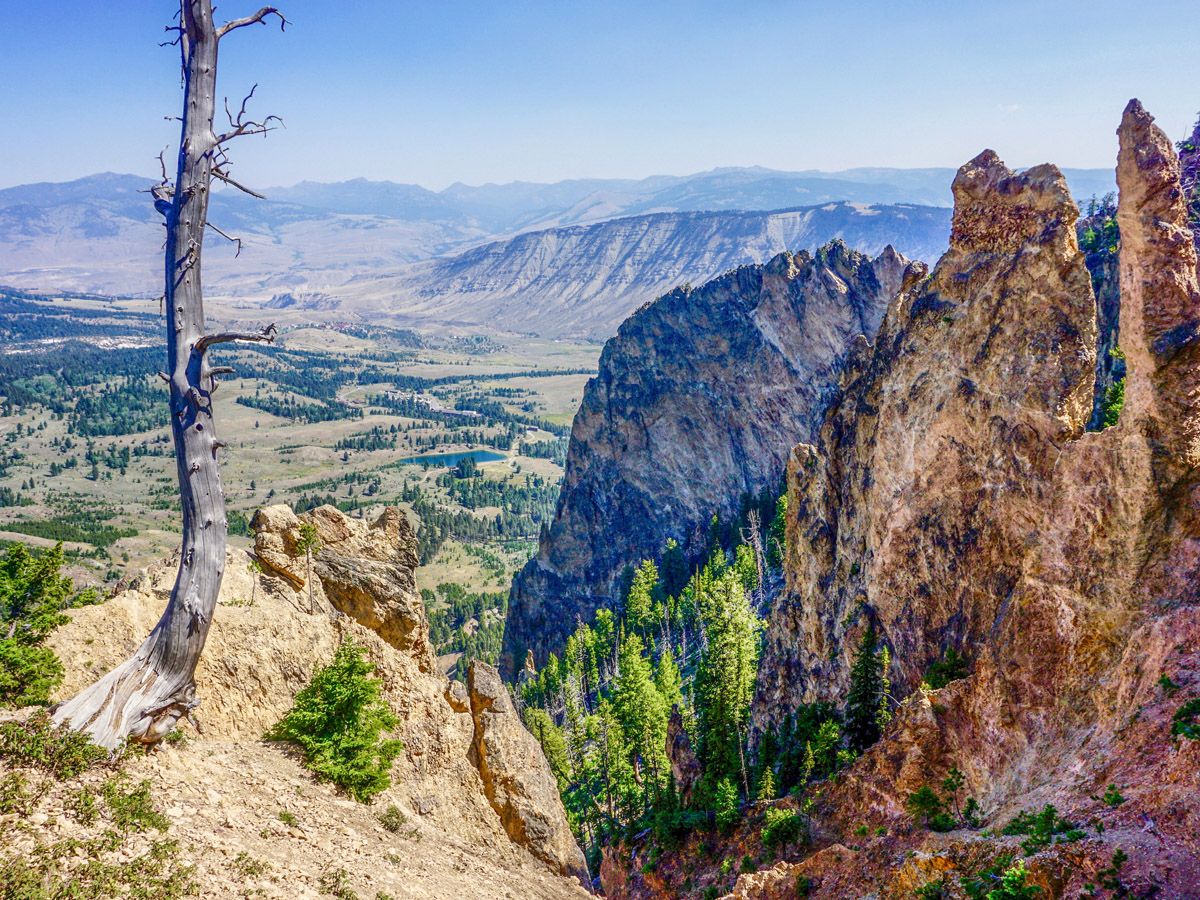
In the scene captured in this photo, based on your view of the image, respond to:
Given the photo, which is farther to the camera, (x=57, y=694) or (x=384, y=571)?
Result: (x=384, y=571)

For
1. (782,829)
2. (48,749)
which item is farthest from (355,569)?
(782,829)

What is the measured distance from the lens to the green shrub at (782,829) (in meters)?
34.9

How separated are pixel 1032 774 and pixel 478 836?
1911 centimetres

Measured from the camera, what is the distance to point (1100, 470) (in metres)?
27.6

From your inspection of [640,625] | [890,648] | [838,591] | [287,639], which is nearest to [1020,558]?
[890,648]

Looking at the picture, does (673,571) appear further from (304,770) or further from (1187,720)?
(304,770)

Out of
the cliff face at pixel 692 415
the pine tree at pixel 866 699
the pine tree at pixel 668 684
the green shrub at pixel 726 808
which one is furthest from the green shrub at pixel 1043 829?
the cliff face at pixel 692 415

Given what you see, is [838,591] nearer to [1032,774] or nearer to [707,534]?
[1032,774]

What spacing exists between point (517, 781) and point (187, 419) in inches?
859

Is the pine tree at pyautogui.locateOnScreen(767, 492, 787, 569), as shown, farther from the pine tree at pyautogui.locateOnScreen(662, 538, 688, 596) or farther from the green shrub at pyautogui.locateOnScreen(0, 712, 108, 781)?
the green shrub at pyautogui.locateOnScreen(0, 712, 108, 781)

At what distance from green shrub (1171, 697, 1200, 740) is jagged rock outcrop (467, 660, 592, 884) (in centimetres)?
2249

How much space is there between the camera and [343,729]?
22.3 metres

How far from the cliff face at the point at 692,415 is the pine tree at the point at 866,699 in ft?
277

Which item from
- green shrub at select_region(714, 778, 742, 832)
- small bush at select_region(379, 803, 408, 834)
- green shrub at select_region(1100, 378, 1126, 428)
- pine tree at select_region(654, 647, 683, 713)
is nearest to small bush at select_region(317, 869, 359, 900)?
small bush at select_region(379, 803, 408, 834)
